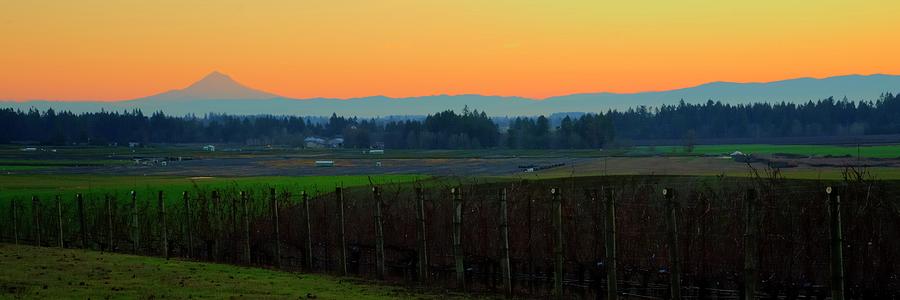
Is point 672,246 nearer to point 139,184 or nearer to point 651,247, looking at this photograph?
point 651,247

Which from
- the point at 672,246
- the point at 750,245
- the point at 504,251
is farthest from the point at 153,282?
the point at 750,245

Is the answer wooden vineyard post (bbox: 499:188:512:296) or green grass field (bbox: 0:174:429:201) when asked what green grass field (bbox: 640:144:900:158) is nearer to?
green grass field (bbox: 0:174:429:201)

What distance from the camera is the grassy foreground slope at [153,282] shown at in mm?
16922

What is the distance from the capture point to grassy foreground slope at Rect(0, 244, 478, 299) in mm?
16922

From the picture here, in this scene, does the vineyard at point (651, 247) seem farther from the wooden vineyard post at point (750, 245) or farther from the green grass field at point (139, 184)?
the green grass field at point (139, 184)

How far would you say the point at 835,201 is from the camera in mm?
14242

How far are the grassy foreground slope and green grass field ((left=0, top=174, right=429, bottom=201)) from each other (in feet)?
108

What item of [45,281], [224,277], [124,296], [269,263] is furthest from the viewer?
[269,263]

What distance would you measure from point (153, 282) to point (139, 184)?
59.0 meters

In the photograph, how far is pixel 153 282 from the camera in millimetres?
18797

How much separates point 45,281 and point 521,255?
44.4ft

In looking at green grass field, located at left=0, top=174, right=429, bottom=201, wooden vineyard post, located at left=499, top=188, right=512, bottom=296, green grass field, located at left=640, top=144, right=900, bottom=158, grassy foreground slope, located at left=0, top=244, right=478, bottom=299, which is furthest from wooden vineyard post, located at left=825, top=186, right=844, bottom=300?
green grass field, located at left=640, top=144, right=900, bottom=158

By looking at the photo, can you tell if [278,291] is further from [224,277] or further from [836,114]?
[836,114]

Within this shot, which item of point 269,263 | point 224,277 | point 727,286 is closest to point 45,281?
point 224,277
